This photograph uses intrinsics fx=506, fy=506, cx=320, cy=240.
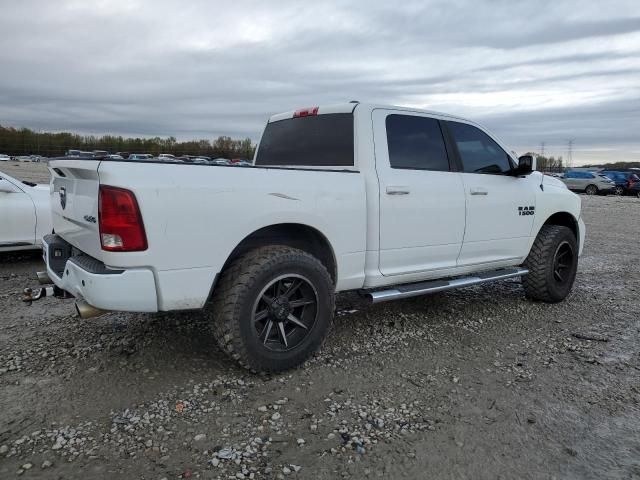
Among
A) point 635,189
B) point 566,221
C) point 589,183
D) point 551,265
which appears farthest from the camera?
point 589,183

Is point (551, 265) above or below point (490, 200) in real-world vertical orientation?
below

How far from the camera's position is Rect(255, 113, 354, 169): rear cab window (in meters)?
4.29

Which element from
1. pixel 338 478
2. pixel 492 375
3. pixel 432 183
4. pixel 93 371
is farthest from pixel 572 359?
pixel 93 371

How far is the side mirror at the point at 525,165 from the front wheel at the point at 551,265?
2.93ft

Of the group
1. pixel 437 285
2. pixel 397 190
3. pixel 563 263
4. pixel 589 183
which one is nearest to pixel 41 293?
pixel 397 190

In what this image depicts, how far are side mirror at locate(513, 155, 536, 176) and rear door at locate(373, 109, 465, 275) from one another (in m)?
0.89

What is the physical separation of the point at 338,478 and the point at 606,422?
179cm

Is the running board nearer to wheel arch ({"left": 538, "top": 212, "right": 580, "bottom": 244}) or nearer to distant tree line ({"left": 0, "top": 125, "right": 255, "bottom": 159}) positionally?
wheel arch ({"left": 538, "top": 212, "right": 580, "bottom": 244})

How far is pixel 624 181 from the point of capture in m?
30.3

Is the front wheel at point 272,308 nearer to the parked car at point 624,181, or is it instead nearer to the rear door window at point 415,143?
the rear door window at point 415,143

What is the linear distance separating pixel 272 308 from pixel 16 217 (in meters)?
4.78

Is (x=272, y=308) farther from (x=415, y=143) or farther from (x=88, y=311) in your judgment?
(x=415, y=143)

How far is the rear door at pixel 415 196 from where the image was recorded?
13.5ft

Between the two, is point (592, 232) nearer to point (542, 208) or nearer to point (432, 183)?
point (542, 208)
